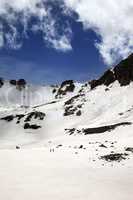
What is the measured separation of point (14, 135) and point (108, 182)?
8997 cm

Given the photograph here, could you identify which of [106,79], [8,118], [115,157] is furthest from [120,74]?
[115,157]

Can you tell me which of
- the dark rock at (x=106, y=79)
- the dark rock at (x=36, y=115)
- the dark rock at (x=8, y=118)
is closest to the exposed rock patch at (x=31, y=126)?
the dark rock at (x=36, y=115)

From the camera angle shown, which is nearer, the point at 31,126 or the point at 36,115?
the point at 31,126

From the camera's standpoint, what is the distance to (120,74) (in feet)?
446

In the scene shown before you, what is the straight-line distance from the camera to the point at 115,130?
199 ft

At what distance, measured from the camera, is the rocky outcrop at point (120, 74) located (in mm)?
130288

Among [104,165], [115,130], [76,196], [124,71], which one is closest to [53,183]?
[76,196]

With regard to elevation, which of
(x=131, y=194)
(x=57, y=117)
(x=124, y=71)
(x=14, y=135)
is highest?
(x=124, y=71)

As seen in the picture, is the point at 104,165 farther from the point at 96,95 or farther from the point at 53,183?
the point at 96,95

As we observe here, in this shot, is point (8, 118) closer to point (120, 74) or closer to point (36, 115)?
point (36, 115)

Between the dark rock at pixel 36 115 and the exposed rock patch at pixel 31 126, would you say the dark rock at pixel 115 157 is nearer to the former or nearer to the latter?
the exposed rock patch at pixel 31 126

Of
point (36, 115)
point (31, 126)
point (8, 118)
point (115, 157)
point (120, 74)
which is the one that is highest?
point (120, 74)

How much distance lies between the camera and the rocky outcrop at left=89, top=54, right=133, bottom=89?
13029 cm

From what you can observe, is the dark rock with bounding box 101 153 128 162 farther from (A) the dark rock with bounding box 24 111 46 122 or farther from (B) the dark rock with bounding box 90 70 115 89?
(B) the dark rock with bounding box 90 70 115 89
